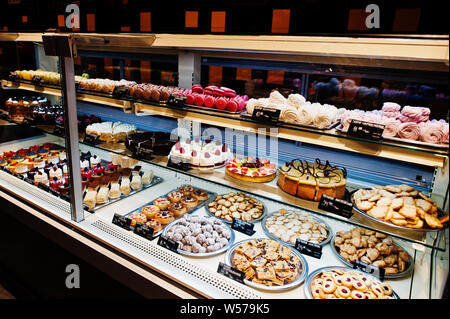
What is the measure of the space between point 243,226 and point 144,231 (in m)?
0.84

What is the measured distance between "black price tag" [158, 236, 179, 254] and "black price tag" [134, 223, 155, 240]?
11 centimetres

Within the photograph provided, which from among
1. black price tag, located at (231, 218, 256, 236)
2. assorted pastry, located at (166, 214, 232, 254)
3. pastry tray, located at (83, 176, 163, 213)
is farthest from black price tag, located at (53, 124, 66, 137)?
black price tag, located at (231, 218, 256, 236)

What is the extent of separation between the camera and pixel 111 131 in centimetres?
331

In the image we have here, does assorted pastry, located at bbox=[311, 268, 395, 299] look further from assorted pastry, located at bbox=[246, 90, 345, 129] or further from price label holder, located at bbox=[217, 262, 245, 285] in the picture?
assorted pastry, located at bbox=[246, 90, 345, 129]

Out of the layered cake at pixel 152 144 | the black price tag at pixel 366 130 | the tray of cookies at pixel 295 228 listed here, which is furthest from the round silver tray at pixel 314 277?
the layered cake at pixel 152 144

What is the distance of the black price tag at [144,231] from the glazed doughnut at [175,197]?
1.90ft

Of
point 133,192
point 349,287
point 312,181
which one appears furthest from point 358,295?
point 133,192

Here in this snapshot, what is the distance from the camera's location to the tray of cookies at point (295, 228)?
2.52 metres

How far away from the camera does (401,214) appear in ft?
5.97

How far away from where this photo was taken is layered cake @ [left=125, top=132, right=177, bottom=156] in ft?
9.46
